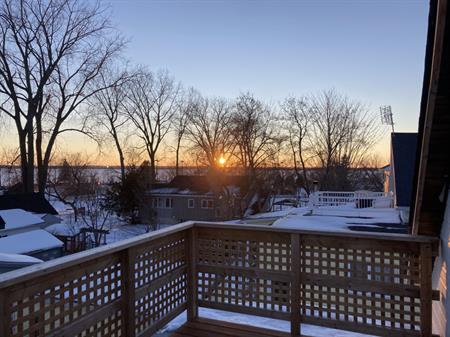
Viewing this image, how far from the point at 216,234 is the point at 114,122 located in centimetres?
2214

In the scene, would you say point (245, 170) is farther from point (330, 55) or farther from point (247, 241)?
point (247, 241)

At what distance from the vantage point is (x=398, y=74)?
13.9 m

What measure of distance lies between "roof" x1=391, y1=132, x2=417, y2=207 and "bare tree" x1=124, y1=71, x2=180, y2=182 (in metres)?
17.0

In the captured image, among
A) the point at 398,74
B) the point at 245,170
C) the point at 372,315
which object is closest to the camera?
the point at 372,315

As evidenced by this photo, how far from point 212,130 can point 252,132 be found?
2.84 metres

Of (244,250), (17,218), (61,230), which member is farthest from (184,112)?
(244,250)

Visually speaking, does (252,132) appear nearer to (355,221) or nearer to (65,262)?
(355,221)

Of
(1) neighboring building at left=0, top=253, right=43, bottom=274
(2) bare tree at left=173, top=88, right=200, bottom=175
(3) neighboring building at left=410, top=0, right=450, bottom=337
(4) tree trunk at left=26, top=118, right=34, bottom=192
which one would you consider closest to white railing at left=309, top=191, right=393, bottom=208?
(1) neighboring building at left=0, top=253, right=43, bottom=274

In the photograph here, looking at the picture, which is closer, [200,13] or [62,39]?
[200,13]

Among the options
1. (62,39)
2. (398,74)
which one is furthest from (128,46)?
(398,74)

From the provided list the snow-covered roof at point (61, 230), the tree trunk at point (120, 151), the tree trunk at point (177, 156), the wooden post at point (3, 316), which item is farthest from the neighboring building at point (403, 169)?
the tree trunk at point (120, 151)

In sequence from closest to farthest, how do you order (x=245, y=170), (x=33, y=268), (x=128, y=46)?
(x=33, y=268) → (x=128, y=46) → (x=245, y=170)

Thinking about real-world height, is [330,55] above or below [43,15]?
below

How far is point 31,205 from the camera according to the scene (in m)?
16.2
